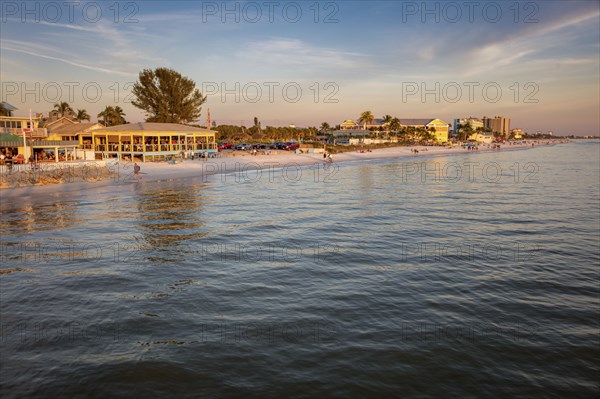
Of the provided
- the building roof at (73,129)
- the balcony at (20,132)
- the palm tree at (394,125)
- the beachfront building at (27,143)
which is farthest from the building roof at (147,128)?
the palm tree at (394,125)

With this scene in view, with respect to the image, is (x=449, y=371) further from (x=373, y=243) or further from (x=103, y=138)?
(x=103, y=138)

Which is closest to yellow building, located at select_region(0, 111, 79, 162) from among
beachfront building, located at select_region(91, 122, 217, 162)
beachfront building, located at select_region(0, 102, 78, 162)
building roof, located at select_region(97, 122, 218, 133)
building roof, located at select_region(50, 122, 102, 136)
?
beachfront building, located at select_region(0, 102, 78, 162)

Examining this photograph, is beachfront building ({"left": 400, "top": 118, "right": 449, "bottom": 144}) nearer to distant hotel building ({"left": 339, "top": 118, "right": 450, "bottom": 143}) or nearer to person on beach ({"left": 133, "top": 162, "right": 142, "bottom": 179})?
distant hotel building ({"left": 339, "top": 118, "right": 450, "bottom": 143})

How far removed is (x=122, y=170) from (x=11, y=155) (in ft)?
41.2

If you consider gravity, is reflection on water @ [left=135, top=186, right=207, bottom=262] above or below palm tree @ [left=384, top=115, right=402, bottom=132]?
below

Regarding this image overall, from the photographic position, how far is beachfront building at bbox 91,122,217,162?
57812mm

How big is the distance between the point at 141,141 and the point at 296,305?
2019 inches

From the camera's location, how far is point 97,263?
17562 millimetres

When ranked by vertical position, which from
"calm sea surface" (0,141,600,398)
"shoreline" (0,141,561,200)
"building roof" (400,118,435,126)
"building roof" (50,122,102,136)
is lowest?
"calm sea surface" (0,141,600,398)

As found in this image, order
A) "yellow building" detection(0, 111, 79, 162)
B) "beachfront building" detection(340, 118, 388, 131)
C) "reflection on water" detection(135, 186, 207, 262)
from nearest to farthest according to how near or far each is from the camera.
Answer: "reflection on water" detection(135, 186, 207, 262) → "yellow building" detection(0, 111, 79, 162) → "beachfront building" detection(340, 118, 388, 131)

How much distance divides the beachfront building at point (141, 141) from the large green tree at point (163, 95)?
89.7ft

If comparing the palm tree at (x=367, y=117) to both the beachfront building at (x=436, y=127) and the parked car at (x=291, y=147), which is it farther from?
the parked car at (x=291, y=147)

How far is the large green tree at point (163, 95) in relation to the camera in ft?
290

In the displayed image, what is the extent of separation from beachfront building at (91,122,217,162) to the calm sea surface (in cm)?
3021
